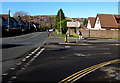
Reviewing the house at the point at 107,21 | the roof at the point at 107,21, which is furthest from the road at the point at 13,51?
the roof at the point at 107,21

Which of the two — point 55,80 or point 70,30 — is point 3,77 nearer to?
point 55,80

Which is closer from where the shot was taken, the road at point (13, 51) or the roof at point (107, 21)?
the road at point (13, 51)

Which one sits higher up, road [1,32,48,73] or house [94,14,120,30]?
house [94,14,120,30]

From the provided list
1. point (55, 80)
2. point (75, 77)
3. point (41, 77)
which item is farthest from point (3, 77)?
point (75, 77)

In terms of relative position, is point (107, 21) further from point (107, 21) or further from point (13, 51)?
point (13, 51)

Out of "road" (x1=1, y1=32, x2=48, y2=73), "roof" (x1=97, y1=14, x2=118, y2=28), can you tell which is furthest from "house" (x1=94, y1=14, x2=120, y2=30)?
"road" (x1=1, y1=32, x2=48, y2=73)

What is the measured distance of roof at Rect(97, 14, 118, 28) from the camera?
44656 mm

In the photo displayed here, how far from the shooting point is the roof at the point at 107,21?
44.7 meters

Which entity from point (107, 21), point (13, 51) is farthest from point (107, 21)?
point (13, 51)

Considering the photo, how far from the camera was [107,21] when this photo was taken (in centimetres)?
4594

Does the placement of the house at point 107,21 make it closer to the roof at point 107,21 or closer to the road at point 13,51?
the roof at point 107,21

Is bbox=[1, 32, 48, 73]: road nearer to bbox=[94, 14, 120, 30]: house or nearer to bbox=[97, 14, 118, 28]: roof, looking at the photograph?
bbox=[94, 14, 120, 30]: house

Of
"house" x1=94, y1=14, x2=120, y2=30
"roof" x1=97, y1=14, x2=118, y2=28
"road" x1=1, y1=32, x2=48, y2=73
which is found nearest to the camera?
"road" x1=1, y1=32, x2=48, y2=73

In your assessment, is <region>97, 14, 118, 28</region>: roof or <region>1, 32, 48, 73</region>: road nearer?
<region>1, 32, 48, 73</region>: road
